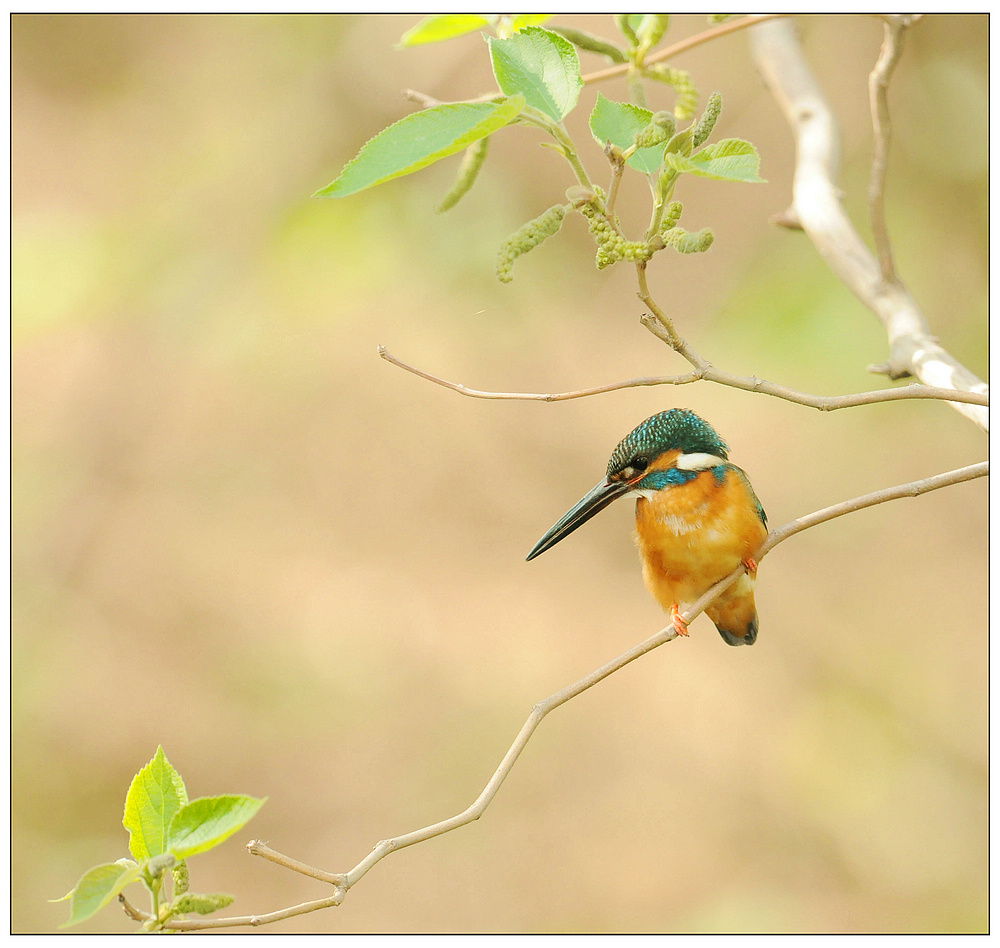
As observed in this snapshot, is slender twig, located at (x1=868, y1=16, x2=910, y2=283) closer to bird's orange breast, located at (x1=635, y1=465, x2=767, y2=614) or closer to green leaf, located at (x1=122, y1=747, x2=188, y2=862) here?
bird's orange breast, located at (x1=635, y1=465, x2=767, y2=614)

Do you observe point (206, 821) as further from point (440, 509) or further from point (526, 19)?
point (440, 509)

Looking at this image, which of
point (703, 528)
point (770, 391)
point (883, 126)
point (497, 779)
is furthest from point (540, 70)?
point (883, 126)

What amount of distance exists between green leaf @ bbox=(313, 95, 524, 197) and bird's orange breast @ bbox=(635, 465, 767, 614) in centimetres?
77

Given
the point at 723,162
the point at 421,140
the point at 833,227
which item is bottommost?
the point at 833,227

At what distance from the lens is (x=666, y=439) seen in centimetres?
132

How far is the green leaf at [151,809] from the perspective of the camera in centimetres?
77

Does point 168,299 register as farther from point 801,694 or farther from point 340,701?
point 801,694

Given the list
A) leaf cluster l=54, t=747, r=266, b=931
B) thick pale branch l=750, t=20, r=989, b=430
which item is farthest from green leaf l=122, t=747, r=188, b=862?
thick pale branch l=750, t=20, r=989, b=430

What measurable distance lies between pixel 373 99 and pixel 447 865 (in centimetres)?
294

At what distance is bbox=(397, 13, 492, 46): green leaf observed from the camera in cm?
85

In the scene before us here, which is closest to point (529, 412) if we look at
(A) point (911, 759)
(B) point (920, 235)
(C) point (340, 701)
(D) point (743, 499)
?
(C) point (340, 701)

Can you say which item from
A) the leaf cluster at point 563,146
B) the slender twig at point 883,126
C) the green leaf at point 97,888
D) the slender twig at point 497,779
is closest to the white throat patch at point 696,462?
the slender twig at point 497,779

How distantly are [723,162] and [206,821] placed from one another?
0.70m

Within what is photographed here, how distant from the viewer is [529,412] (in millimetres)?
3939
